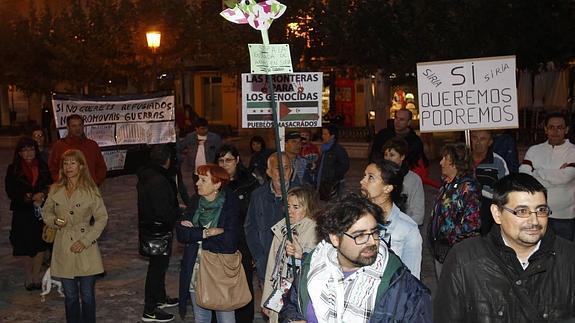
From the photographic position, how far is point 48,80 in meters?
32.9

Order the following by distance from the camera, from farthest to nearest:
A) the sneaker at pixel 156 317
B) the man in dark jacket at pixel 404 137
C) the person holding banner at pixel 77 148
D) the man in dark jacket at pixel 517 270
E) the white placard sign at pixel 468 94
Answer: the person holding banner at pixel 77 148
the man in dark jacket at pixel 404 137
the white placard sign at pixel 468 94
the sneaker at pixel 156 317
the man in dark jacket at pixel 517 270

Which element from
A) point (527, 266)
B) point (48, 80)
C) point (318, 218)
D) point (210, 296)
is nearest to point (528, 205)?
point (527, 266)

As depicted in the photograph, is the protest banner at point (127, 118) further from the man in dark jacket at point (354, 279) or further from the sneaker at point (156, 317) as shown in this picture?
the man in dark jacket at point (354, 279)

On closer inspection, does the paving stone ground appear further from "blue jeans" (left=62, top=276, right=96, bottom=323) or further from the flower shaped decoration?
the flower shaped decoration

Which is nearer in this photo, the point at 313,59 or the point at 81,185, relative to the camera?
the point at 81,185

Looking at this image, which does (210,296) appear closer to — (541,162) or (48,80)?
(541,162)

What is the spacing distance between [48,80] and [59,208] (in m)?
27.4

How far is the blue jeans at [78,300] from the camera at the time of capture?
6848 mm

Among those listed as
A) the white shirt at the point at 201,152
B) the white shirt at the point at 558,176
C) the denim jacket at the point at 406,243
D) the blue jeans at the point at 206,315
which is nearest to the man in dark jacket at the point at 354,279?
the denim jacket at the point at 406,243

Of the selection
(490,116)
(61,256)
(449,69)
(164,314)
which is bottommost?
(164,314)

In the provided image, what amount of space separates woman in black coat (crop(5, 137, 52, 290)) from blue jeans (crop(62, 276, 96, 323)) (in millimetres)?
2189

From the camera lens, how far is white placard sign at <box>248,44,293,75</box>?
18.2ft

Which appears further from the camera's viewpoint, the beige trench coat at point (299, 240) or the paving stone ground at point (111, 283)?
the paving stone ground at point (111, 283)

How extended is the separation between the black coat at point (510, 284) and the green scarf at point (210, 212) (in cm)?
286
